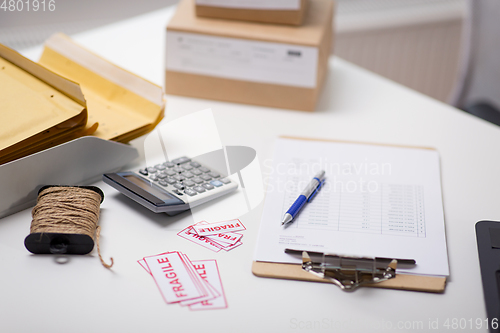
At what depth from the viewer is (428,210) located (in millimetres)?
639

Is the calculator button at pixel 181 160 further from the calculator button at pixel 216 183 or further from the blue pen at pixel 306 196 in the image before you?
the blue pen at pixel 306 196

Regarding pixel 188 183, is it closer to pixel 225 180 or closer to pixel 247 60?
pixel 225 180

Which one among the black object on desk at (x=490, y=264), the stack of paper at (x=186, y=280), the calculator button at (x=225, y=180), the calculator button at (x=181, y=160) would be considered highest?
the calculator button at (x=181, y=160)

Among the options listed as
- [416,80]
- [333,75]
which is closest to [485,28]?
[333,75]

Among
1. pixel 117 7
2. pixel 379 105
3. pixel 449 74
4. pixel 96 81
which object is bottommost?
pixel 449 74

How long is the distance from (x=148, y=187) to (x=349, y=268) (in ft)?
0.91

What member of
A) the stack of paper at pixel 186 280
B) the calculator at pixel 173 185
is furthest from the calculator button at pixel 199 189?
the stack of paper at pixel 186 280

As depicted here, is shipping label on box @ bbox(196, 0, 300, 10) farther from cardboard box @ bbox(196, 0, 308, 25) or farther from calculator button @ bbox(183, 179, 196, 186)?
calculator button @ bbox(183, 179, 196, 186)

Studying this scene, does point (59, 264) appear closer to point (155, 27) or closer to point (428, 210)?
point (428, 210)

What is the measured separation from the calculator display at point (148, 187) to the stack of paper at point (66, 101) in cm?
8

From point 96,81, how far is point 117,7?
76 centimetres

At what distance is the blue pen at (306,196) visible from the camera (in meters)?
0.60

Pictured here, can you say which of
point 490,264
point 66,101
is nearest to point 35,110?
point 66,101

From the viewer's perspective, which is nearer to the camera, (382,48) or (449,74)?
(382,48)
